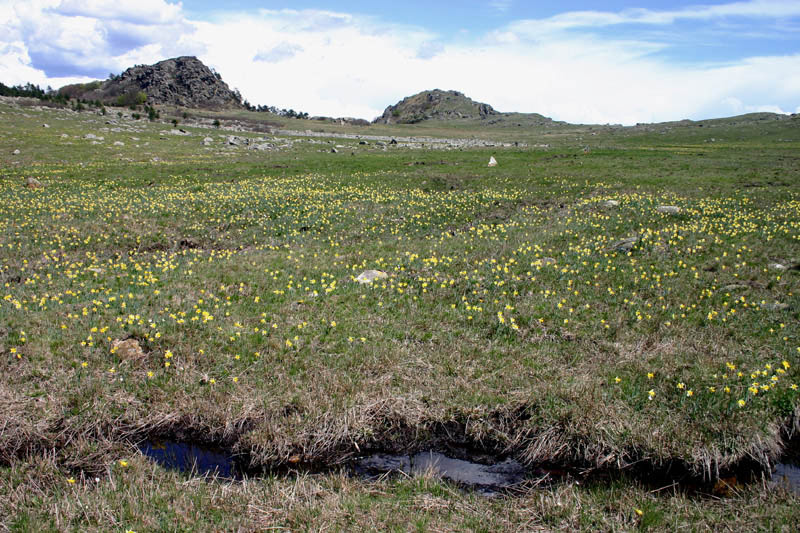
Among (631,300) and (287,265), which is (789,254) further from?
(287,265)

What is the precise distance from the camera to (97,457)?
21.7 feet

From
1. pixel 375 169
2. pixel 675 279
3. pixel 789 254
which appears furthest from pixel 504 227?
pixel 375 169

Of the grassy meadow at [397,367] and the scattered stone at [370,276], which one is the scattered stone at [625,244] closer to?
the grassy meadow at [397,367]

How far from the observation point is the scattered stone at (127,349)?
8.46 metres

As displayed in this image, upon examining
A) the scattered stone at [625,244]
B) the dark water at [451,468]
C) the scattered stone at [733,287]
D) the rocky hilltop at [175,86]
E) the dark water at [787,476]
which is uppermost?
the rocky hilltop at [175,86]

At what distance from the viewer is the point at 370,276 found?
12602 millimetres

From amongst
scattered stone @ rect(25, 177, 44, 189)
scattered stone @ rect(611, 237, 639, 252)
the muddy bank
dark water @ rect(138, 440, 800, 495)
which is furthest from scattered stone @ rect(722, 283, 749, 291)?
scattered stone @ rect(25, 177, 44, 189)

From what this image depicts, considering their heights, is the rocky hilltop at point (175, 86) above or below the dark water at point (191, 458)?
above

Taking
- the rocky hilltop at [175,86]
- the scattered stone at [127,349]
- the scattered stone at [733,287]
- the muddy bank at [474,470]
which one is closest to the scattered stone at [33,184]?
the scattered stone at [127,349]

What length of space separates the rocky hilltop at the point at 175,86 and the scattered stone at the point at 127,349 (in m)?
175

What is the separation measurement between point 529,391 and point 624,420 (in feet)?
4.87

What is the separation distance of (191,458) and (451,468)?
12.7 feet

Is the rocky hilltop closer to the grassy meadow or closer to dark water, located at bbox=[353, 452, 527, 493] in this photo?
the grassy meadow

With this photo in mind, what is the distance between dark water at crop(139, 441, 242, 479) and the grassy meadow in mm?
176
